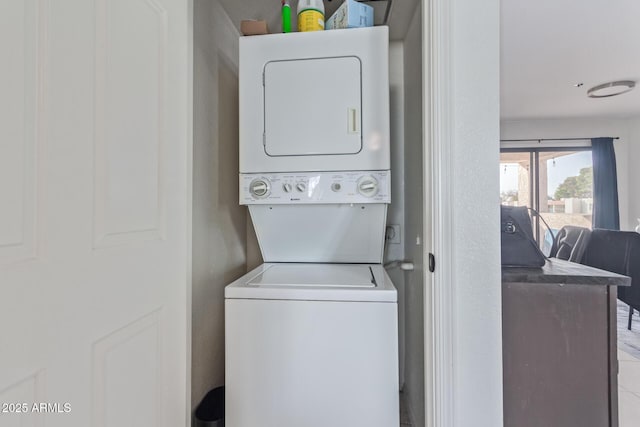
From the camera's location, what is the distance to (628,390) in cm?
164

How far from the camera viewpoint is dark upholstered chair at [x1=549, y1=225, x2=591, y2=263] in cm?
221

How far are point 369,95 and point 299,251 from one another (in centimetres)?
94

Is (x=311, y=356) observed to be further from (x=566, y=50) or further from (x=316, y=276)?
(x=566, y=50)

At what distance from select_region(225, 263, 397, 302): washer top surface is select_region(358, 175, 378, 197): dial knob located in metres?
0.40

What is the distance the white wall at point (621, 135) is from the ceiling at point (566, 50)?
626mm

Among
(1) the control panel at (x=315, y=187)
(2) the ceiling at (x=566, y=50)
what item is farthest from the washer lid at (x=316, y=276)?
(2) the ceiling at (x=566, y=50)

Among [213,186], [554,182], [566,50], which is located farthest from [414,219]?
[554,182]

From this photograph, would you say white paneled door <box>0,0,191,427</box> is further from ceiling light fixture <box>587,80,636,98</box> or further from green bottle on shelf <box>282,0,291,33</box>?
ceiling light fixture <box>587,80,636,98</box>

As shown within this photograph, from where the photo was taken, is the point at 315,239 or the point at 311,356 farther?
the point at 315,239

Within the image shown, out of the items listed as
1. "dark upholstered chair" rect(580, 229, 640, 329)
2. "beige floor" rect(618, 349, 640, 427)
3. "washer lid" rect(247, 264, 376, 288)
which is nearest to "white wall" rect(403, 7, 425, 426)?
"washer lid" rect(247, 264, 376, 288)

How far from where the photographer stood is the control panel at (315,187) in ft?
4.64

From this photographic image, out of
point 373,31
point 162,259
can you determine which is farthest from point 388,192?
point 162,259

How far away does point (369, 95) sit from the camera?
1.41m

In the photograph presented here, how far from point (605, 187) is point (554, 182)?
717mm
